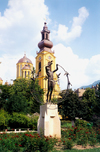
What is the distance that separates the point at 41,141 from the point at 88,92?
3329cm

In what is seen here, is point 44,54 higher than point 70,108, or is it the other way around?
point 44,54

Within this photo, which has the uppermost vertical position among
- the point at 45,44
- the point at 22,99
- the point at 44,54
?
the point at 45,44

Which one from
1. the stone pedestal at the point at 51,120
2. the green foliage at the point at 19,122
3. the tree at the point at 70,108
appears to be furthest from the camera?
the tree at the point at 70,108

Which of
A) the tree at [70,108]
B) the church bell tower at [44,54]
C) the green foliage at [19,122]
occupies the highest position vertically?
the church bell tower at [44,54]

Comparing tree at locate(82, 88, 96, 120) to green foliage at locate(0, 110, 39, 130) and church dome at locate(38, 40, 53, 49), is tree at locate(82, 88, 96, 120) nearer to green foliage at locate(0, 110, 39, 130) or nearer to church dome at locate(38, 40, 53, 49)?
green foliage at locate(0, 110, 39, 130)

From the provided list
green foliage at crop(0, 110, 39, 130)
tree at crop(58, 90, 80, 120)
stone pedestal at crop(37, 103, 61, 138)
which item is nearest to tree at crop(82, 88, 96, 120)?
tree at crop(58, 90, 80, 120)

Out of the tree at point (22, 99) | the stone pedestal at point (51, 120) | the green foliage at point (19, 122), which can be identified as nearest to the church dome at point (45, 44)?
the tree at point (22, 99)

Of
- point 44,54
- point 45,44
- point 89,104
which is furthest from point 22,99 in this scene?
point 45,44

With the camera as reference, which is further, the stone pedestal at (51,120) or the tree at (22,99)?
the tree at (22,99)

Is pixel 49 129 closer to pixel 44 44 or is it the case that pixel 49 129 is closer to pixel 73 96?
pixel 73 96

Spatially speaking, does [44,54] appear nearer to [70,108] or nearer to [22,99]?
[70,108]

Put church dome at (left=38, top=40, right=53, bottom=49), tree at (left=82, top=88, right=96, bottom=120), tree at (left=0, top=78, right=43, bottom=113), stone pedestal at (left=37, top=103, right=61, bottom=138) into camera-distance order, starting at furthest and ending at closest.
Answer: church dome at (left=38, top=40, right=53, bottom=49), tree at (left=82, top=88, right=96, bottom=120), tree at (left=0, top=78, right=43, bottom=113), stone pedestal at (left=37, top=103, right=61, bottom=138)

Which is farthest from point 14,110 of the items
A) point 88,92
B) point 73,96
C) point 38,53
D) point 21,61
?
point 21,61

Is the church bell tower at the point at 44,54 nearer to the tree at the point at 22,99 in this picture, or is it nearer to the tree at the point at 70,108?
the tree at the point at 22,99
